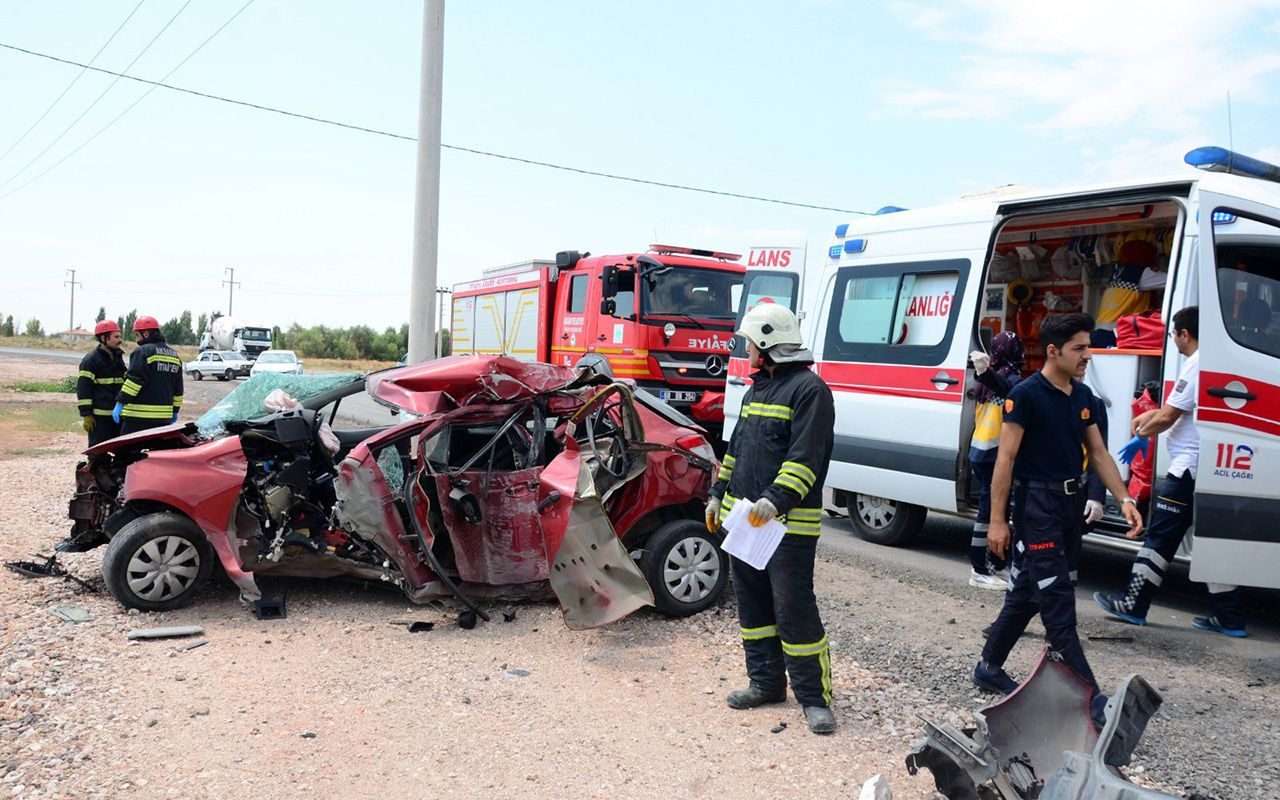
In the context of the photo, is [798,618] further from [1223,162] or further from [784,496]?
[1223,162]

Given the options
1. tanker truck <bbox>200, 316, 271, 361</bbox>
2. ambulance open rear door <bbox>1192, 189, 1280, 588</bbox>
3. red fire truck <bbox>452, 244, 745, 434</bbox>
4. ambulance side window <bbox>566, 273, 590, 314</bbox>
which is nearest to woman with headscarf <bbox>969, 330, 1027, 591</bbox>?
ambulance open rear door <bbox>1192, 189, 1280, 588</bbox>

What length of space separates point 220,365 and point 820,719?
37095mm

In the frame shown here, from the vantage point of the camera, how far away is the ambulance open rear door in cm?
509

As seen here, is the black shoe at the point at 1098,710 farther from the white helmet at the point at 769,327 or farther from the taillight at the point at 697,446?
the taillight at the point at 697,446

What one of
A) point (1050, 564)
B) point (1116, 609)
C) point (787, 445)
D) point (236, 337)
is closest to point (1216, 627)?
point (1116, 609)

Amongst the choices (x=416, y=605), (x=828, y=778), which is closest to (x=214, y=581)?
(x=416, y=605)

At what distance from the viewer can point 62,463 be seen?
11.4 m

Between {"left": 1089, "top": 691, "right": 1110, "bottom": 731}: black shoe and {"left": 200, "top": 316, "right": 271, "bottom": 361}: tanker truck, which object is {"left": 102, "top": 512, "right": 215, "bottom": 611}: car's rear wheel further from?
{"left": 200, "top": 316, "right": 271, "bottom": 361}: tanker truck

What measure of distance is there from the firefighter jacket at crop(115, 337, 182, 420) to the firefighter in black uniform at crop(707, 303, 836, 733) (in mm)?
5761

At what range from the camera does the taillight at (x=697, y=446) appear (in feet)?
18.3

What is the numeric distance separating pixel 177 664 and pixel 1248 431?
5.80 m

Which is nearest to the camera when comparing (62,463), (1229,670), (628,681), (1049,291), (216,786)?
(216,786)

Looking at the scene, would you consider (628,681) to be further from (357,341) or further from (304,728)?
(357,341)

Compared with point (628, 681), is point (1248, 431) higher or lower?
higher
